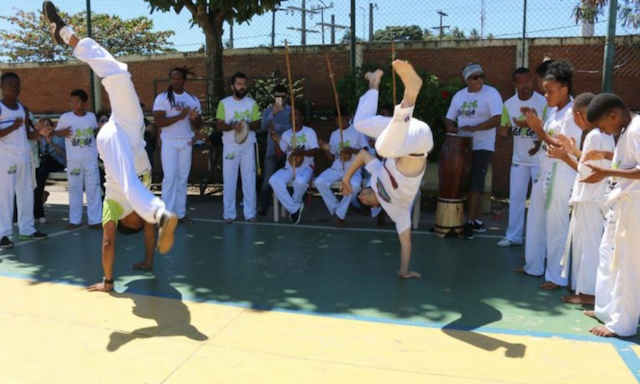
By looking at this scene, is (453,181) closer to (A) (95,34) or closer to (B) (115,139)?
(B) (115,139)

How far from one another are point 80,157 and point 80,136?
0.97ft

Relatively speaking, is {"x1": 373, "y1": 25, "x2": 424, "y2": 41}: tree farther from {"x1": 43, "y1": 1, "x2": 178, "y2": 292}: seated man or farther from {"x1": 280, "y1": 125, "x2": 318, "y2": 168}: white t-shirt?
{"x1": 43, "y1": 1, "x2": 178, "y2": 292}: seated man

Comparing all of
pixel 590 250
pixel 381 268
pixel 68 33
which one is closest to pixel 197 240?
pixel 381 268

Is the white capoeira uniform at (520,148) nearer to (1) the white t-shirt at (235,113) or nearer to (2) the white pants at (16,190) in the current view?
(1) the white t-shirt at (235,113)

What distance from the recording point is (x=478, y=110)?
769cm

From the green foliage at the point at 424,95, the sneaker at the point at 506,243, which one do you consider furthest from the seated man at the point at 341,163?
the sneaker at the point at 506,243

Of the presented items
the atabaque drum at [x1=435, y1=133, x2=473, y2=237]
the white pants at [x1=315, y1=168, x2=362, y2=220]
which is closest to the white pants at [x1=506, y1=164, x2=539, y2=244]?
the atabaque drum at [x1=435, y1=133, x2=473, y2=237]

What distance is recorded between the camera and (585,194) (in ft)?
16.0

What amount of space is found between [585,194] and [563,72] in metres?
1.26

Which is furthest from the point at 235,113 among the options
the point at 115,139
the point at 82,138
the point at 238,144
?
the point at 115,139

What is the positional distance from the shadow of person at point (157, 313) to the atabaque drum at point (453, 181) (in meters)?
3.62

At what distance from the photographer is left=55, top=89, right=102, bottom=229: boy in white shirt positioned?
8.23 metres

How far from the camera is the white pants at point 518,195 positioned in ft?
22.9

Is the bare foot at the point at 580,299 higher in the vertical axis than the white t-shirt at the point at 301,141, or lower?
lower
